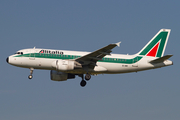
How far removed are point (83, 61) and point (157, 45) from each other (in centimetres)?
1270

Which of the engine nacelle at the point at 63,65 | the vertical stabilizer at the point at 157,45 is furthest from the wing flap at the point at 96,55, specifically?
the vertical stabilizer at the point at 157,45

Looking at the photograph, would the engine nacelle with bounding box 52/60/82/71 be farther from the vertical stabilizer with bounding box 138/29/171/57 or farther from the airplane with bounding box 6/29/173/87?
the vertical stabilizer with bounding box 138/29/171/57

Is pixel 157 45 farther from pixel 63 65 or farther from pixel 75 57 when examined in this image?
pixel 63 65

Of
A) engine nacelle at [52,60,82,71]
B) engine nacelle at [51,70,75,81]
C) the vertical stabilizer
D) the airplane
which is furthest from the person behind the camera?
the vertical stabilizer

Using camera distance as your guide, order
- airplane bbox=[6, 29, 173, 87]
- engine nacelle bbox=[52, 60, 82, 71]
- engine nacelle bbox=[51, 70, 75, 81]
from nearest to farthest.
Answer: engine nacelle bbox=[52, 60, 82, 71] < airplane bbox=[6, 29, 173, 87] < engine nacelle bbox=[51, 70, 75, 81]

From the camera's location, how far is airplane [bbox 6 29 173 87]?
41.9 m

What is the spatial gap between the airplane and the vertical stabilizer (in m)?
0.06

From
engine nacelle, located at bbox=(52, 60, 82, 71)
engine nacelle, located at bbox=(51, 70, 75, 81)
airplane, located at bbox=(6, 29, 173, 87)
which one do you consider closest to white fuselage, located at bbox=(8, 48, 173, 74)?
airplane, located at bbox=(6, 29, 173, 87)

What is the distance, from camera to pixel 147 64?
4541cm

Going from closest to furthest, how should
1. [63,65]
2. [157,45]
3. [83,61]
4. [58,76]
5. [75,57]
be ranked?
[63,65]
[83,61]
[75,57]
[58,76]
[157,45]

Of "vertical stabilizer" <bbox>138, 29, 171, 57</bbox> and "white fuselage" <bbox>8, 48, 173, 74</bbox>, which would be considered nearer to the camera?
"white fuselage" <bbox>8, 48, 173, 74</bbox>

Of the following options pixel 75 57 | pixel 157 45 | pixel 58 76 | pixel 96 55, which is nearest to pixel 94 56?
pixel 96 55

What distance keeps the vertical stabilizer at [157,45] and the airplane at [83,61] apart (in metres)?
0.06

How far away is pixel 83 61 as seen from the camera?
42.7 m
